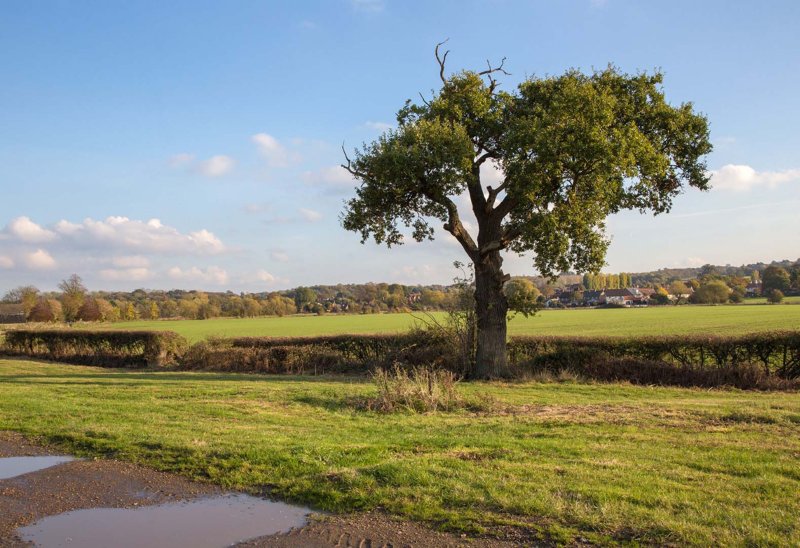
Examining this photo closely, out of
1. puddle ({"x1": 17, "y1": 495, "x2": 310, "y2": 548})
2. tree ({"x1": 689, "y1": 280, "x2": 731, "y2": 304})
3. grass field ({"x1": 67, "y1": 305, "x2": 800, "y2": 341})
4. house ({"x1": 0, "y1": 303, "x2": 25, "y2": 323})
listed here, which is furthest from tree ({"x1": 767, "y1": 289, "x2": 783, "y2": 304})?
house ({"x1": 0, "y1": 303, "x2": 25, "y2": 323})

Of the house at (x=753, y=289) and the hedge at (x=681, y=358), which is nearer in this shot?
the hedge at (x=681, y=358)

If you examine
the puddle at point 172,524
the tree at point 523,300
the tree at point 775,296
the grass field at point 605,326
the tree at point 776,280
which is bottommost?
the grass field at point 605,326

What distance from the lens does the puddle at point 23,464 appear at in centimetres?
869

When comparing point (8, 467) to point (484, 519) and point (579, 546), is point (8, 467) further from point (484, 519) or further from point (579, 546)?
point (579, 546)

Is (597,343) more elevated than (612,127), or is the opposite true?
(612,127)

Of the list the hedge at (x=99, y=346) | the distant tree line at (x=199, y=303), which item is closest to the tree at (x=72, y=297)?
the distant tree line at (x=199, y=303)

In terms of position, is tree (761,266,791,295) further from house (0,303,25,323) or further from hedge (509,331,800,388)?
house (0,303,25,323)

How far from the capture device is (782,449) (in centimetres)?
905

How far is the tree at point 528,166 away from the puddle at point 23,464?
1395 cm

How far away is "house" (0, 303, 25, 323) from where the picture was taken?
81044 mm

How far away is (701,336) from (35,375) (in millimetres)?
26288

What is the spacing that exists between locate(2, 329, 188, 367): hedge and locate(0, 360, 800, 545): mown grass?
18050 mm

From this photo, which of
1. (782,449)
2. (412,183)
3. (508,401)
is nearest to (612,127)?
(412,183)

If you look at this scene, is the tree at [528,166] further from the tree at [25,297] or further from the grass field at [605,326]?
the tree at [25,297]
